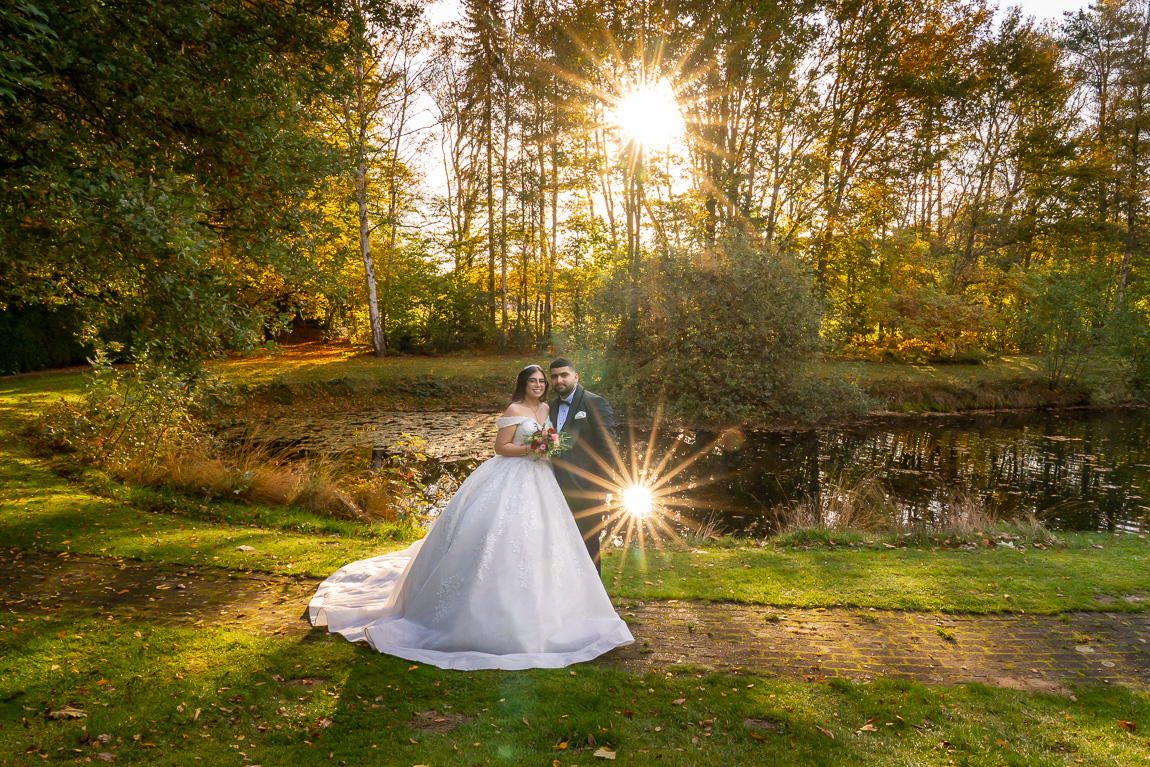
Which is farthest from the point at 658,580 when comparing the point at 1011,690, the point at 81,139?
the point at 81,139

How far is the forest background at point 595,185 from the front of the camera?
7.04m

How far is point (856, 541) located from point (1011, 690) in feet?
16.7

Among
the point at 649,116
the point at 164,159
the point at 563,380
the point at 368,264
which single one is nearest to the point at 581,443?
the point at 563,380

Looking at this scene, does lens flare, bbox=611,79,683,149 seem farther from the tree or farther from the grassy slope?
the grassy slope

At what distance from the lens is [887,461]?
53.7 feet

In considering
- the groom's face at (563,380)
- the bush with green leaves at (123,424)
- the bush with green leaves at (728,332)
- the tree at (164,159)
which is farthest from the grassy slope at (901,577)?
the bush with green leaves at (728,332)

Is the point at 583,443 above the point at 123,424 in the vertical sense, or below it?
above

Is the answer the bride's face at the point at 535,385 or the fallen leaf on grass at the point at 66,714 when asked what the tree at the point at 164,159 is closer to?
the bride's face at the point at 535,385

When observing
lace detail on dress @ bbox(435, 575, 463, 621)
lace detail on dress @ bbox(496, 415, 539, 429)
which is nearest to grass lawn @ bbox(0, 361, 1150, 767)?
lace detail on dress @ bbox(435, 575, 463, 621)

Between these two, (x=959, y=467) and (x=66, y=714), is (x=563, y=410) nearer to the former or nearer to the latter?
(x=66, y=714)

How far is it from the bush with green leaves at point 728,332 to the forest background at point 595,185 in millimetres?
111

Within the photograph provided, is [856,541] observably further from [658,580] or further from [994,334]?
[994,334]

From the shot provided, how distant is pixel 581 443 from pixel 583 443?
0.07 ft

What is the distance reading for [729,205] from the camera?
23.9 m
